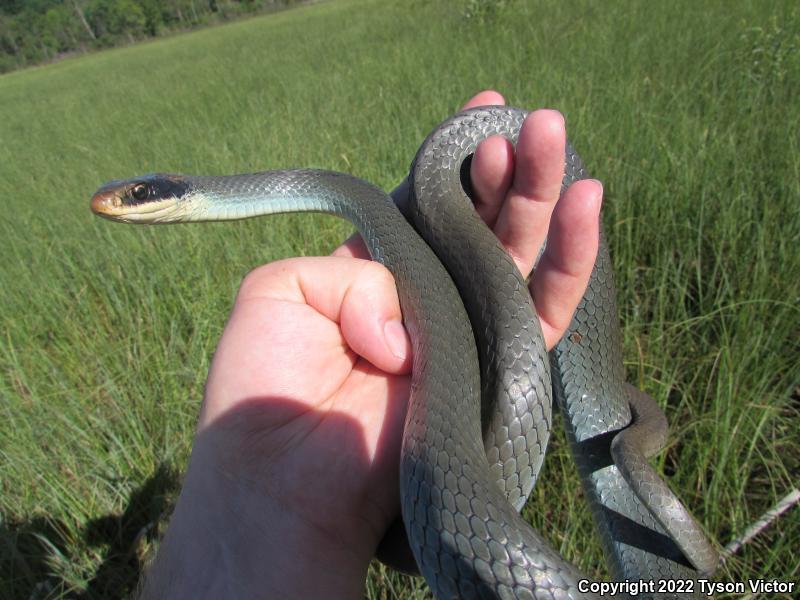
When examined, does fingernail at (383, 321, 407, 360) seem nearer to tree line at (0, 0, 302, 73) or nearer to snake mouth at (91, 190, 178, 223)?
snake mouth at (91, 190, 178, 223)

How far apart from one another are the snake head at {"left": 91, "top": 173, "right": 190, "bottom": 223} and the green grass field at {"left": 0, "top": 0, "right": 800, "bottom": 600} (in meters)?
0.59

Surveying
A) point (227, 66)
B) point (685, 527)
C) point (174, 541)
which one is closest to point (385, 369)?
point (174, 541)

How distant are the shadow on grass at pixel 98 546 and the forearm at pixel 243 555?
0.56 m

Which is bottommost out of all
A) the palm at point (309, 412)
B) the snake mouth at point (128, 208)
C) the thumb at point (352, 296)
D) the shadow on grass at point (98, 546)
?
the shadow on grass at point (98, 546)

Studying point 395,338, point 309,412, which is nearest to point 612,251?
point 395,338

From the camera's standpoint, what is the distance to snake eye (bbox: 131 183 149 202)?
2377mm

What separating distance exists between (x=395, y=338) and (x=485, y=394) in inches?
13.3

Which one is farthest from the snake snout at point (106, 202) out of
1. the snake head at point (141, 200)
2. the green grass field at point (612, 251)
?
the green grass field at point (612, 251)

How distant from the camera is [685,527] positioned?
4.84 feet

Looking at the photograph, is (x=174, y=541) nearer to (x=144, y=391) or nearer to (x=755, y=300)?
(x=144, y=391)

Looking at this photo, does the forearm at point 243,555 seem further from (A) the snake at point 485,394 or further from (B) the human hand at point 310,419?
(A) the snake at point 485,394

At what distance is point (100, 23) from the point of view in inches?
2470

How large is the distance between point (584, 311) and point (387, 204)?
3.06ft

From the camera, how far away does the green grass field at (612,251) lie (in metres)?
1.87
